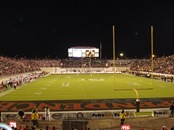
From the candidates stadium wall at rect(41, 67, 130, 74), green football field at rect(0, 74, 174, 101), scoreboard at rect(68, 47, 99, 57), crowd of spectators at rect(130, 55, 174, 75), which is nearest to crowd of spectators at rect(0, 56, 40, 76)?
green football field at rect(0, 74, 174, 101)

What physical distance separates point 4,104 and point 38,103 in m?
2.44


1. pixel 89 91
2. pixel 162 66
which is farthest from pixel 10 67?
pixel 162 66

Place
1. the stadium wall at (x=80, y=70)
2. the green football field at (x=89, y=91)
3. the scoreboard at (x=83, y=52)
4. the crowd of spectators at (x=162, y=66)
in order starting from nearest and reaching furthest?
the green football field at (x=89, y=91) → the crowd of spectators at (x=162, y=66) → the scoreboard at (x=83, y=52) → the stadium wall at (x=80, y=70)

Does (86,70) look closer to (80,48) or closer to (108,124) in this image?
(80,48)

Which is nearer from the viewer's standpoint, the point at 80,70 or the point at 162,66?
the point at 162,66

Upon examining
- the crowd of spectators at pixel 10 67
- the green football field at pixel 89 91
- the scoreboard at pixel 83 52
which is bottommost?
the green football field at pixel 89 91

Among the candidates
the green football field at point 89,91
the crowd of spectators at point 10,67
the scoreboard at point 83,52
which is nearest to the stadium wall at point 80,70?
the scoreboard at point 83,52

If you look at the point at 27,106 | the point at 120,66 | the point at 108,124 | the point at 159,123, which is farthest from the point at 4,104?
the point at 120,66

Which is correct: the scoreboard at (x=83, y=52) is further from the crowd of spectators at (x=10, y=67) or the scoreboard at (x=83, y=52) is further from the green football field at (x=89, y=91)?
the green football field at (x=89, y=91)

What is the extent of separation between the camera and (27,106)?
1845cm

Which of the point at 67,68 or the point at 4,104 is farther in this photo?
the point at 67,68

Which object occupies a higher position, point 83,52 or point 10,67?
point 83,52

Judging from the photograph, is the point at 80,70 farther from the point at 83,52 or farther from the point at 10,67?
the point at 10,67

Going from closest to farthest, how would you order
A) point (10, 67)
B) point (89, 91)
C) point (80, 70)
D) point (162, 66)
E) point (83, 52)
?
1. point (89, 91)
2. point (10, 67)
3. point (162, 66)
4. point (83, 52)
5. point (80, 70)
